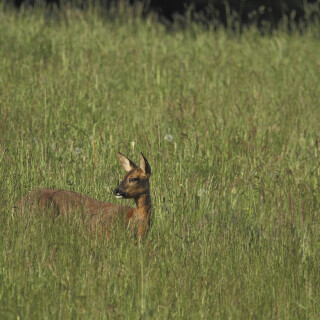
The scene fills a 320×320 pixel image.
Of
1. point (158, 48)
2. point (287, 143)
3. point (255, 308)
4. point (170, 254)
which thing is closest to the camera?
point (255, 308)

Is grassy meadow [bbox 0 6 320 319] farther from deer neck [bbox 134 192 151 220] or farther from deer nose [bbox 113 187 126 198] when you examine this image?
deer nose [bbox 113 187 126 198]

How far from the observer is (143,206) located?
4676 millimetres

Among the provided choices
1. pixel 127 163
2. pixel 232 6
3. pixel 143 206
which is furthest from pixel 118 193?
pixel 232 6

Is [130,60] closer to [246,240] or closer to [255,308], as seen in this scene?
[246,240]

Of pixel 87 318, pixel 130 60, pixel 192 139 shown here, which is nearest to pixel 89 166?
pixel 192 139

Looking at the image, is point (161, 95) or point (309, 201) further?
point (161, 95)

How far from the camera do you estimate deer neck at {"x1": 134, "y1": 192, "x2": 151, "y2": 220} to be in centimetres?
466

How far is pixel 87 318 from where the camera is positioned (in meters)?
3.32

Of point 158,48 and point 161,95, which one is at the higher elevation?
point 158,48

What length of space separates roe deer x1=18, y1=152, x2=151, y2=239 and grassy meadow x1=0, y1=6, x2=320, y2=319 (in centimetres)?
13

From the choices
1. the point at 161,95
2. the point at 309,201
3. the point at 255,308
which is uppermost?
the point at 161,95

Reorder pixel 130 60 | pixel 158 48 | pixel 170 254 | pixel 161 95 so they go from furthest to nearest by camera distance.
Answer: pixel 158 48
pixel 130 60
pixel 161 95
pixel 170 254

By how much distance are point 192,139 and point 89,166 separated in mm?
1100

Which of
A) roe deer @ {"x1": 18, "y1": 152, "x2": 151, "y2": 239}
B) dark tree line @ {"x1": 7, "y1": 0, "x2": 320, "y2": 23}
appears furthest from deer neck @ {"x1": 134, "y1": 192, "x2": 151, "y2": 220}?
dark tree line @ {"x1": 7, "y1": 0, "x2": 320, "y2": 23}
